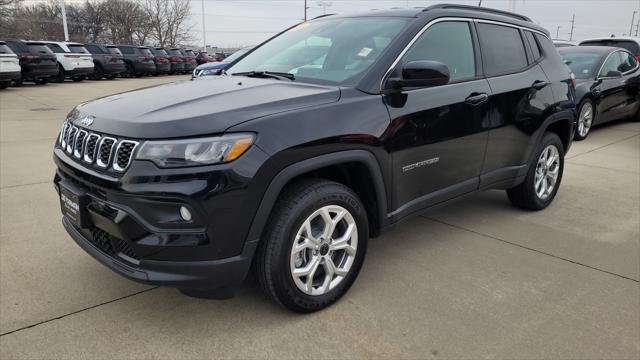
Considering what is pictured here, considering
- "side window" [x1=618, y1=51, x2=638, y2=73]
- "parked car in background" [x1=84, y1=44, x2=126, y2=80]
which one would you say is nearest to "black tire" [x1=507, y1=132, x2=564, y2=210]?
"side window" [x1=618, y1=51, x2=638, y2=73]

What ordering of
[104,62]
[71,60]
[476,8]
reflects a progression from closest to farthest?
[476,8]
[71,60]
[104,62]

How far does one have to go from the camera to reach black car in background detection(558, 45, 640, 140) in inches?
328

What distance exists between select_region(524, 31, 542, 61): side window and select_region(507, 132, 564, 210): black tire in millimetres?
Result: 723

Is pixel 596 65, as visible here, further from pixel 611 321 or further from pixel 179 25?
pixel 179 25

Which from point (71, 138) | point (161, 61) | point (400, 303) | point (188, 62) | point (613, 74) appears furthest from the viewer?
point (188, 62)

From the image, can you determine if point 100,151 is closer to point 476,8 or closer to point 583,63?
point 476,8

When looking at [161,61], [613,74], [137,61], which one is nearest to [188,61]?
[161,61]

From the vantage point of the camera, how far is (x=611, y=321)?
9.13 feet

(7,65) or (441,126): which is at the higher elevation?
(7,65)

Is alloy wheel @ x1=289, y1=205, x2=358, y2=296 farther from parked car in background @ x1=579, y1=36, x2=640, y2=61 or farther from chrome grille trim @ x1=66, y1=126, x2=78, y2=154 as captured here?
parked car in background @ x1=579, y1=36, x2=640, y2=61

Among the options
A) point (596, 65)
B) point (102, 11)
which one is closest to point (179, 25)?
point (102, 11)

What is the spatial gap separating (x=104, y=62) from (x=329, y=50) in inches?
898

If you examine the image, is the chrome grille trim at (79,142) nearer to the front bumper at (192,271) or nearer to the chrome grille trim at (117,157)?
the chrome grille trim at (117,157)

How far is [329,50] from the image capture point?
337 centimetres
